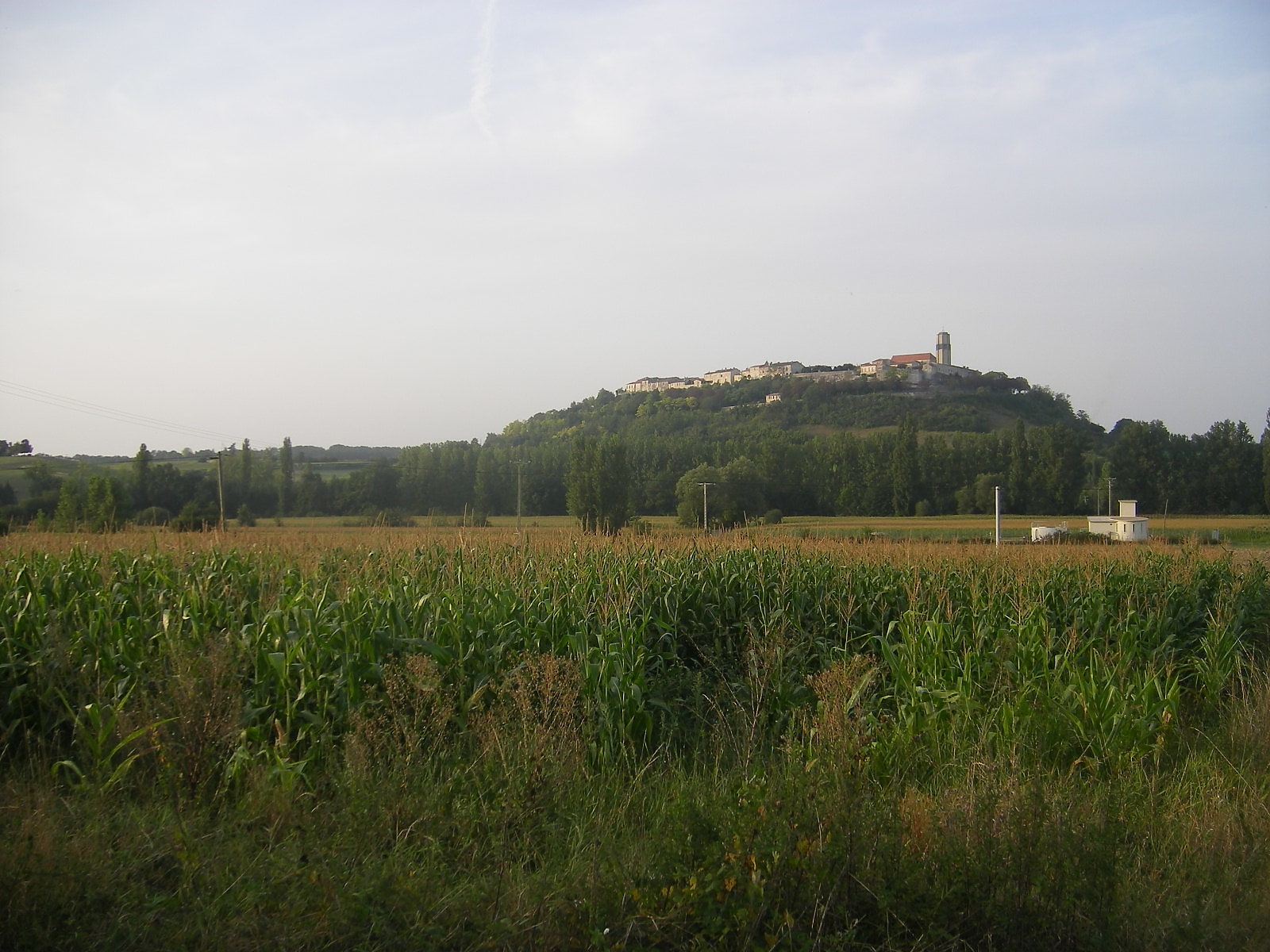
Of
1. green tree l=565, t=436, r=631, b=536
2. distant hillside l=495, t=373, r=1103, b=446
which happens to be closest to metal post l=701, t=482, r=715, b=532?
green tree l=565, t=436, r=631, b=536

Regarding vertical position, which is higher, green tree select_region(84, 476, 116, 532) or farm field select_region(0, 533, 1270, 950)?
green tree select_region(84, 476, 116, 532)

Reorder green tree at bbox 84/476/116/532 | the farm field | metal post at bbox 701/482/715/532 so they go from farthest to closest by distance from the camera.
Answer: metal post at bbox 701/482/715/532 < green tree at bbox 84/476/116/532 < the farm field

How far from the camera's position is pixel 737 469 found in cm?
3869

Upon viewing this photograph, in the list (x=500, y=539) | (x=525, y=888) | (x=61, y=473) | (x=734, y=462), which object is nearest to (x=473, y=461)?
(x=734, y=462)

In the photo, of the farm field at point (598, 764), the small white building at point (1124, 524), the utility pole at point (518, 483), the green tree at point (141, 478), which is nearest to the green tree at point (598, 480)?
the utility pole at point (518, 483)

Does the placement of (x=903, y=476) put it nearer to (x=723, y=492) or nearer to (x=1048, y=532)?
(x=1048, y=532)

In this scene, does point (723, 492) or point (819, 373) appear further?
point (819, 373)

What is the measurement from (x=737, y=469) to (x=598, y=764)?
110ft

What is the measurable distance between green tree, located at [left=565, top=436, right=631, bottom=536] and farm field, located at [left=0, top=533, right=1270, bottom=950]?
21.0 m

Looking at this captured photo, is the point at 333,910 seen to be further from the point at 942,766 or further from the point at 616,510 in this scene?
the point at 616,510

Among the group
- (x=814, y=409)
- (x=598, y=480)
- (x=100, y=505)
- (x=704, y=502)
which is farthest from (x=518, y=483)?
(x=814, y=409)

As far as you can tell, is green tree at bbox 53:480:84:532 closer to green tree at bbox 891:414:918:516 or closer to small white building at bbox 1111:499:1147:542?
small white building at bbox 1111:499:1147:542

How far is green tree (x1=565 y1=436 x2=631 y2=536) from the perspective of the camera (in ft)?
107

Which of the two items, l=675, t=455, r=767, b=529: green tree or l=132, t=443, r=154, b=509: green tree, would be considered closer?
l=132, t=443, r=154, b=509: green tree
